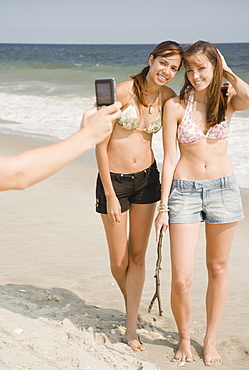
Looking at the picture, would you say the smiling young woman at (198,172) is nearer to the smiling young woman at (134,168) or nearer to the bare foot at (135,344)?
the smiling young woman at (134,168)

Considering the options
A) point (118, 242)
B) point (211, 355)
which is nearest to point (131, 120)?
point (118, 242)

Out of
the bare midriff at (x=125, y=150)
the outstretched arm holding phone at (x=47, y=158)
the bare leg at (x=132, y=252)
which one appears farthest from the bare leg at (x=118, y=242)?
the outstretched arm holding phone at (x=47, y=158)

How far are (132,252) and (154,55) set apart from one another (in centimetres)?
144

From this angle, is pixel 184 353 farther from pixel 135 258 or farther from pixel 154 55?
pixel 154 55

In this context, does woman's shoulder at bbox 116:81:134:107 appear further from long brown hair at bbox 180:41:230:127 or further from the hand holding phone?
the hand holding phone

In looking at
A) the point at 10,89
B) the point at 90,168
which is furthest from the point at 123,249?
the point at 10,89

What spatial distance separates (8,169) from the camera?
2.09m

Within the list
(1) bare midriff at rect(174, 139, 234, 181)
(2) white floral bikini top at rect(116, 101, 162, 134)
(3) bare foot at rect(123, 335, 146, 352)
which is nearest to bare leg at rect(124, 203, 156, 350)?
(3) bare foot at rect(123, 335, 146, 352)

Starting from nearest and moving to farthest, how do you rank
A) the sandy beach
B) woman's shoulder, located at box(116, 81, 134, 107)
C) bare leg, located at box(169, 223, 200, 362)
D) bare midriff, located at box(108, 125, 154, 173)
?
the sandy beach, bare leg, located at box(169, 223, 200, 362), woman's shoulder, located at box(116, 81, 134, 107), bare midriff, located at box(108, 125, 154, 173)

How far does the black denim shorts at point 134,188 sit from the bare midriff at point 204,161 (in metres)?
0.30

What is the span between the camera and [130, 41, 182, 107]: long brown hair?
3656mm

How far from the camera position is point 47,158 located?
7.01ft

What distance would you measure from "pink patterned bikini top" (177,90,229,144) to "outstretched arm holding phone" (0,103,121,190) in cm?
146

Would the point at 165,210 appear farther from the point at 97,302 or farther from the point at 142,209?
the point at 97,302
